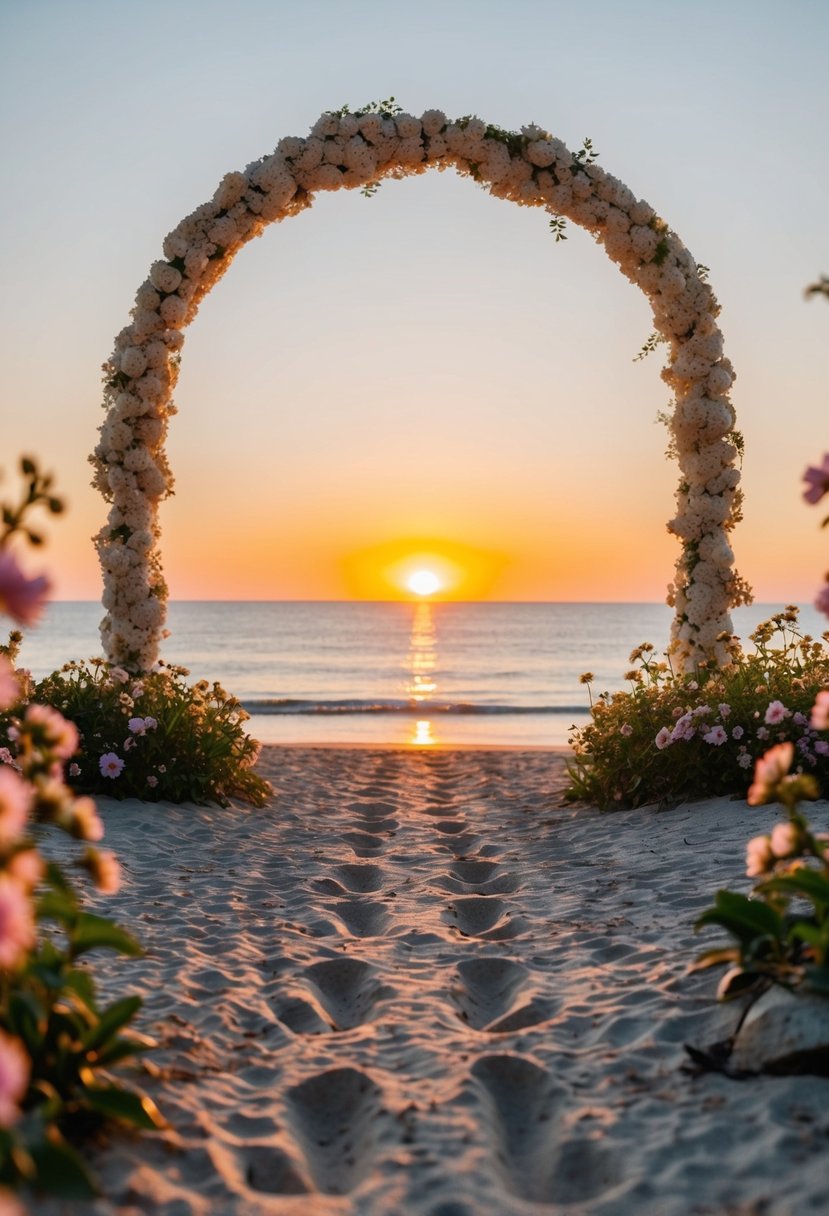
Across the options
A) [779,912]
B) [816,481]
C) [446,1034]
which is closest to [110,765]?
[446,1034]

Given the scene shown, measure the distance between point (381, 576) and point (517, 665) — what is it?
67.1 metres

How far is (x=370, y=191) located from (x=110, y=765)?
554cm

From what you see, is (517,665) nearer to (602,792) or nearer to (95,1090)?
(602,792)

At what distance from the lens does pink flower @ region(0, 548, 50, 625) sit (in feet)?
6.88

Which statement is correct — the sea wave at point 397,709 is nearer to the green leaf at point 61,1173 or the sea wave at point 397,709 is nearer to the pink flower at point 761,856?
the pink flower at point 761,856

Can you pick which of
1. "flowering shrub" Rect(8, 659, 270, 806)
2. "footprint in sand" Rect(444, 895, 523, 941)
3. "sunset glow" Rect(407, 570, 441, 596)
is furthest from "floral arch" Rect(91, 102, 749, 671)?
"sunset glow" Rect(407, 570, 441, 596)

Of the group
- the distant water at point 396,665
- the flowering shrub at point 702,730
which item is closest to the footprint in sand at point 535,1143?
the flowering shrub at point 702,730

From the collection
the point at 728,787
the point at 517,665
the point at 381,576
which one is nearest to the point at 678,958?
the point at 728,787

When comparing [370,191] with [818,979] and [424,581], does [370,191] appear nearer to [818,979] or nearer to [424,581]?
[818,979]

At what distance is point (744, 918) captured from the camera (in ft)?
11.1

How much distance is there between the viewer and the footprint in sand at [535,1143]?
2.73m

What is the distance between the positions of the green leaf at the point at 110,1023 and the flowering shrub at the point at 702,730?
5.02 m

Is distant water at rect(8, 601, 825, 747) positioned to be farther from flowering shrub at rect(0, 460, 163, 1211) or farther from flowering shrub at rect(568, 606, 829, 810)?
flowering shrub at rect(0, 460, 163, 1211)

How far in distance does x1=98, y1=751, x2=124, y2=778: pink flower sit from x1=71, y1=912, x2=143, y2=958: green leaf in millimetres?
4951
